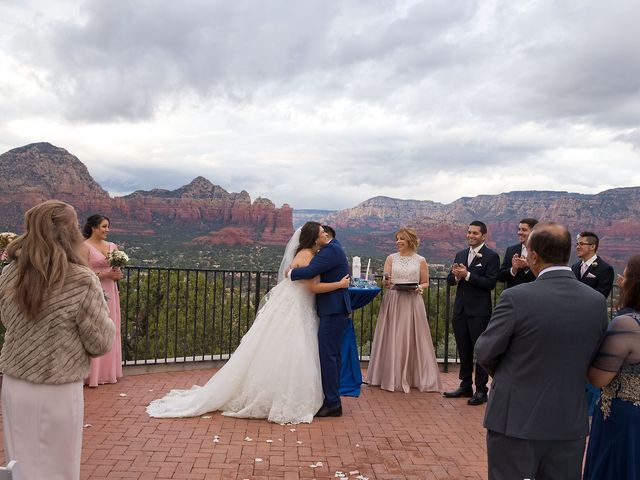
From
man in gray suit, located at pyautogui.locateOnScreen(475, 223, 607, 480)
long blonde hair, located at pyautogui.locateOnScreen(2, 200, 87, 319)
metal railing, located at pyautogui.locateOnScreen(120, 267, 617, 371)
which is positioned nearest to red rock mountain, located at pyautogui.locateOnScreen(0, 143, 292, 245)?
metal railing, located at pyautogui.locateOnScreen(120, 267, 617, 371)

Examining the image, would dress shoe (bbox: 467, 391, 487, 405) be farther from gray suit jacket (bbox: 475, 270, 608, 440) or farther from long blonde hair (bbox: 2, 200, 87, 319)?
long blonde hair (bbox: 2, 200, 87, 319)

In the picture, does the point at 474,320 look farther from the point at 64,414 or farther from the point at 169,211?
the point at 169,211

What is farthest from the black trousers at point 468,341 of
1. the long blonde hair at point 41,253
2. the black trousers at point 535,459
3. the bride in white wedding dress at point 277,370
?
the long blonde hair at point 41,253

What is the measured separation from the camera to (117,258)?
696 centimetres

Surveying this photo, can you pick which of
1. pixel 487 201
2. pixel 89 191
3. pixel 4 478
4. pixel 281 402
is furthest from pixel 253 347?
pixel 487 201

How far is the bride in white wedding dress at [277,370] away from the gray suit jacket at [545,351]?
3548 millimetres

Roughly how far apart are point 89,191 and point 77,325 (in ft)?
158

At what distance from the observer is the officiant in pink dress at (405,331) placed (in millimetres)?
7727

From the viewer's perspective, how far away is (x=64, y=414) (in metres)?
3.11

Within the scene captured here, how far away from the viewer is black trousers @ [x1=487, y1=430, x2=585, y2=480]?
287 cm

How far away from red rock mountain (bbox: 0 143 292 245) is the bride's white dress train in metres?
27.0

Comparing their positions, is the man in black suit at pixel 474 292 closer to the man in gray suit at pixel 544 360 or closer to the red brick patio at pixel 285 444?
the red brick patio at pixel 285 444

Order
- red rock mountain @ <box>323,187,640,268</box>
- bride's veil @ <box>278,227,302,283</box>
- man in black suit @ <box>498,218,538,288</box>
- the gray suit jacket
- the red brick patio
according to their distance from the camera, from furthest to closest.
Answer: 1. red rock mountain @ <box>323,187,640,268</box>
2. bride's veil @ <box>278,227,302,283</box>
3. man in black suit @ <box>498,218,538,288</box>
4. the red brick patio
5. the gray suit jacket

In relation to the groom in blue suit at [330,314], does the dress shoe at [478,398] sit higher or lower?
lower
